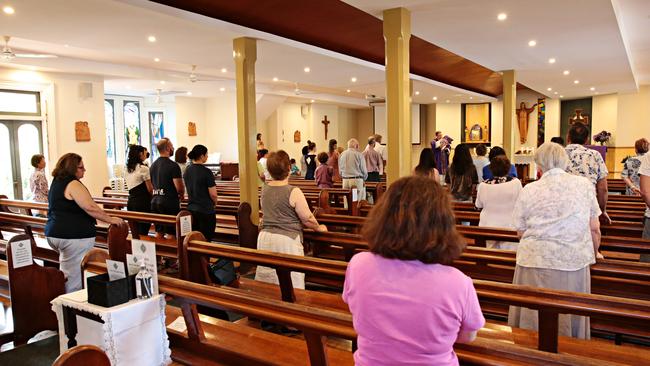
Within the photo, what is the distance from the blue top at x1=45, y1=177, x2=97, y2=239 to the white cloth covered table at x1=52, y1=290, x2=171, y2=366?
180 centimetres

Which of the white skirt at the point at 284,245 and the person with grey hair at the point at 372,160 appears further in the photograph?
the person with grey hair at the point at 372,160

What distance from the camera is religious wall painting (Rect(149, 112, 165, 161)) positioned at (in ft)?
53.9

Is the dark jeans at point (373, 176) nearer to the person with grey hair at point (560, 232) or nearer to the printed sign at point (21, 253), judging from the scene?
the person with grey hair at point (560, 232)

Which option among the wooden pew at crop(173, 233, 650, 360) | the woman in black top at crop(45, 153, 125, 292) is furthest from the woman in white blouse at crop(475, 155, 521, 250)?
the woman in black top at crop(45, 153, 125, 292)

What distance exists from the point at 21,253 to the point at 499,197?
338cm

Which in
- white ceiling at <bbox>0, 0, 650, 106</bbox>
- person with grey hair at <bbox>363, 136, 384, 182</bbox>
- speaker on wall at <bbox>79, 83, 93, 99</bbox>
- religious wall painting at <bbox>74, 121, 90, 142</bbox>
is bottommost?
person with grey hair at <bbox>363, 136, 384, 182</bbox>

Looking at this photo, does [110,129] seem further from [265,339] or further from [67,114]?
[265,339]

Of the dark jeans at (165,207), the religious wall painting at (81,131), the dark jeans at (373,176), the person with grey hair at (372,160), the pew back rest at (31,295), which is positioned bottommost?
the pew back rest at (31,295)

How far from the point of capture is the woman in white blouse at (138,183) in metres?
5.71

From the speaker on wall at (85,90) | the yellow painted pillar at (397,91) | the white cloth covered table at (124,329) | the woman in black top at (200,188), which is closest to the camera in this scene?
the white cloth covered table at (124,329)

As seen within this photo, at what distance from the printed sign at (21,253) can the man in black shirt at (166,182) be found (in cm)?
254

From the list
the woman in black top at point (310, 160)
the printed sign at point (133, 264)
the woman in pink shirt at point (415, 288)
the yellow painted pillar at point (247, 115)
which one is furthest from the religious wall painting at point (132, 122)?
the woman in pink shirt at point (415, 288)

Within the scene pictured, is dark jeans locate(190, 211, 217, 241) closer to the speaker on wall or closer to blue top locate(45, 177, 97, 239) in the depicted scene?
blue top locate(45, 177, 97, 239)

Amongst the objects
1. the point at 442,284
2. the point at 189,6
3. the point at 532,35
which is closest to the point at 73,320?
the point at 442,284
